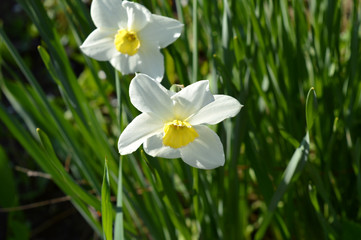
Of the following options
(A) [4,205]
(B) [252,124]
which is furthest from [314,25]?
(A) [4,205]

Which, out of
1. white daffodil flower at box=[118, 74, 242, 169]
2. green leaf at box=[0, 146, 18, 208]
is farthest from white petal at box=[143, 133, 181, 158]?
green leaf at box=[0, 146, 18, 208]

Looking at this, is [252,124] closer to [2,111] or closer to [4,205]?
[2,111]

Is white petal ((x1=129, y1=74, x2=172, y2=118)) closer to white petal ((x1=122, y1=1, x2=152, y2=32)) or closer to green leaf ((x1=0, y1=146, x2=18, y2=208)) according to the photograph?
white petal ((x1=122, y1=1, x2=152, y2=32))

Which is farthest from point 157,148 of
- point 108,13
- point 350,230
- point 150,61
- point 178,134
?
point 350,230

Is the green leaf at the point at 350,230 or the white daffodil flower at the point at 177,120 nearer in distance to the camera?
the white daffodil flower at the point at 177,120

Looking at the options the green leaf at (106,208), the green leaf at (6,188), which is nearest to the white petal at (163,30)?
the green leaf at (106,208)

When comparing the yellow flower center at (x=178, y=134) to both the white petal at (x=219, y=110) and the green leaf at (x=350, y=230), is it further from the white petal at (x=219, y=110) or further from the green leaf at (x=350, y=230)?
the green leaf at (x=350, y=230)

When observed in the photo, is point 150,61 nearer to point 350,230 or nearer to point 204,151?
point 204,151
